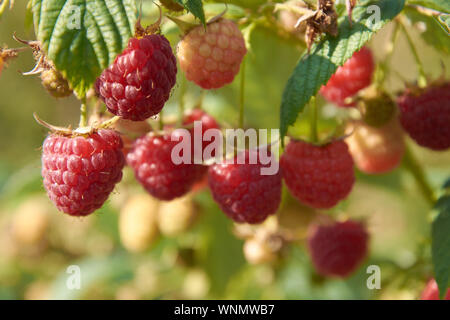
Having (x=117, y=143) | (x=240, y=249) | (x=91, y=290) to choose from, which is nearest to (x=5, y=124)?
(x=91, y=290)

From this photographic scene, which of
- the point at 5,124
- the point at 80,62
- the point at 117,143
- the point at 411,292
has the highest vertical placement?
the point at 80,62

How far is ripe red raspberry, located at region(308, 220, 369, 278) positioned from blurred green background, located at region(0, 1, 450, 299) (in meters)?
0.10

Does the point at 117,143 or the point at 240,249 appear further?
the point at 240,249

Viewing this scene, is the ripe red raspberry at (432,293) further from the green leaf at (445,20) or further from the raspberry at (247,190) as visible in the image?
the green leaf at (445,20)

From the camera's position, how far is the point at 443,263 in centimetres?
115

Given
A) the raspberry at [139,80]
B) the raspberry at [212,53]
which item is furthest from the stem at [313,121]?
the raspberry at [139,80]

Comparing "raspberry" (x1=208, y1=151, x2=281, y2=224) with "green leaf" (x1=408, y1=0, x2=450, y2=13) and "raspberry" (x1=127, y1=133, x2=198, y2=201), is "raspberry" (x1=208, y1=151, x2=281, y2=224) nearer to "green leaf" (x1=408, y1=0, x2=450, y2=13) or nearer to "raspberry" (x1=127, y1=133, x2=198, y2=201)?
"raspberry" (x1=127, y1=133, x2=198, y2=201)

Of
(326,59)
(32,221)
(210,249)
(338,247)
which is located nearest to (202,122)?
(326,59)

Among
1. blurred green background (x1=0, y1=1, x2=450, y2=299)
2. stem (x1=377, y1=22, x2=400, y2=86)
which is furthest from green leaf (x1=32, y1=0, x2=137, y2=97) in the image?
stem (x1=377, y1=22, x2=400, y2=86)

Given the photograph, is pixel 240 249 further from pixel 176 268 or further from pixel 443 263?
pixel 443 263

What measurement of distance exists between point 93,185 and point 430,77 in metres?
0.86

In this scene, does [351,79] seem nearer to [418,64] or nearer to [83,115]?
[418,64]

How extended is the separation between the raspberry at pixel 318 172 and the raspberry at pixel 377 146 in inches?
7.4

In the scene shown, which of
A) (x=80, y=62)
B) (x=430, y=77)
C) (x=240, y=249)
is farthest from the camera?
(x=240, y=249)
